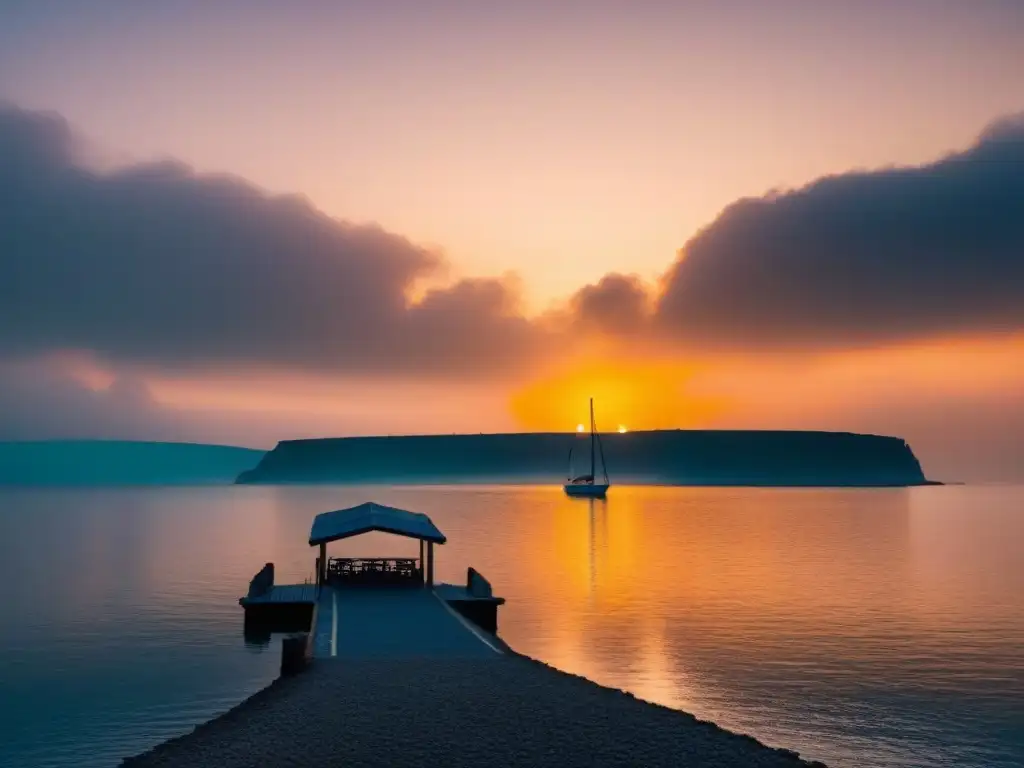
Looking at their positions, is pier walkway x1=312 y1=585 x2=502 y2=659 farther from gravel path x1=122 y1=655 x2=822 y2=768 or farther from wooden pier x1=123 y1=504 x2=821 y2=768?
gravel path x1=122 y1=655 x2=822 y2=768

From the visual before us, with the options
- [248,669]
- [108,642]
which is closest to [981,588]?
[248,669]

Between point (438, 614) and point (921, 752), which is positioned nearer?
point (921, 752)

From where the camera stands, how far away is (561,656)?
41500 millimetres

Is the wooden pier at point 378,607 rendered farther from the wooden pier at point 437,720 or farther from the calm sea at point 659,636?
the calm sea at point 659,636

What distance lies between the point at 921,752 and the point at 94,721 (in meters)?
25.2

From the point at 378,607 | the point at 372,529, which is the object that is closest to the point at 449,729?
the point at 378,607

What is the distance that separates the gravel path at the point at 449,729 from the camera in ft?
57.5

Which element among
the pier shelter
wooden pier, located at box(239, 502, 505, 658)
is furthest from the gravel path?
the pier shelter

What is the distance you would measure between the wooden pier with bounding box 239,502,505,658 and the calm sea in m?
2.56

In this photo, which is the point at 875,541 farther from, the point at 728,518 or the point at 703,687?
the point at 703,687

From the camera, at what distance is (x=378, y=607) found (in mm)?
38781

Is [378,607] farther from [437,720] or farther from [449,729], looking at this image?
[449,729]

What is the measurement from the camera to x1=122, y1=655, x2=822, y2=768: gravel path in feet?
57.5

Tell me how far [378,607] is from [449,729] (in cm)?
2020
